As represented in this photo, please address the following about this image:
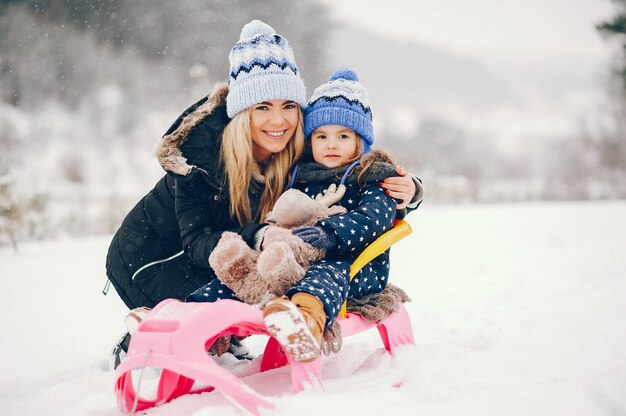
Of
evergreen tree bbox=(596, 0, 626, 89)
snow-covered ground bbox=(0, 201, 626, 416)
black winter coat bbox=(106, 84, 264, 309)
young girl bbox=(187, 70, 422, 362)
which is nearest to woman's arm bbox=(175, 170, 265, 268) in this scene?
black winter coat bbox=(106, 84, 264, 309)

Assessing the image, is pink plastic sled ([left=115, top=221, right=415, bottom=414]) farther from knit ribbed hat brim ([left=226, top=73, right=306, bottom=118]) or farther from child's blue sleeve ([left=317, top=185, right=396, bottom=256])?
knit ribbed hat brim ([left=226, top=73, right=306, bottom=118])

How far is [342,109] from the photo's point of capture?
2.14m

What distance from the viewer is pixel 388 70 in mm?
23750

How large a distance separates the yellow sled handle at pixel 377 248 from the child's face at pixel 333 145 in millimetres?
381

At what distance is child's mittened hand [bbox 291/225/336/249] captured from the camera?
1633mm

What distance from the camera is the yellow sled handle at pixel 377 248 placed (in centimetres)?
175

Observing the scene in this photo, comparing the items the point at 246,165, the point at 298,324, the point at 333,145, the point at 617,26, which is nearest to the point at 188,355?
the point at 298,324

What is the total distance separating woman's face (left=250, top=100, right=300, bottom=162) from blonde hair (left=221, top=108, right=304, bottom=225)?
1.5 inches

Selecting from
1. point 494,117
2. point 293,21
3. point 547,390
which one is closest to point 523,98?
point 494,117

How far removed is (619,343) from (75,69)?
40.0 ft

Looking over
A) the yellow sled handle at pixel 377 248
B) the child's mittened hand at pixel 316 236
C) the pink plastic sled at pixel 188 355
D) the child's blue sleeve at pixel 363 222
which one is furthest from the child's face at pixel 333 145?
the pink plastic sled at pixel 188 355

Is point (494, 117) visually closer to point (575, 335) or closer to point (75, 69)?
point (75, 69)

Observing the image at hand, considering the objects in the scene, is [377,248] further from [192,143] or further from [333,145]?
[192,143]

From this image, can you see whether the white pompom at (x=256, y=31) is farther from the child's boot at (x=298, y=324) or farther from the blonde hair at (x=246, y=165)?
the child's boot at (x=298, y=324)
